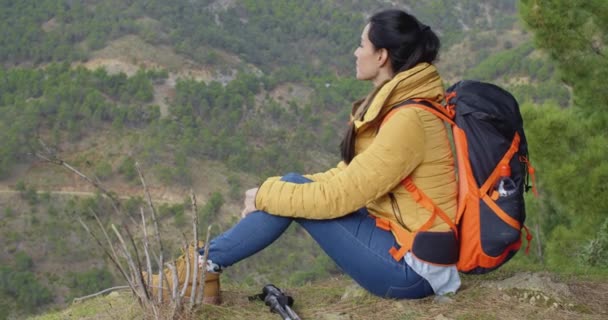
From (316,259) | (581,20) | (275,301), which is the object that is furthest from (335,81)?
(275,301)

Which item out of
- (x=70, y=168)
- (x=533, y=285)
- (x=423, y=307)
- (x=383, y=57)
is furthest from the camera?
(x=533, y=285)

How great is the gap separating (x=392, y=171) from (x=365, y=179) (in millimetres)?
80

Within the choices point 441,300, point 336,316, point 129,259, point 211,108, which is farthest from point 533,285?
point 211,108

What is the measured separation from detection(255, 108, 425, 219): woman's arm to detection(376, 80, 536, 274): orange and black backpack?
77 mm

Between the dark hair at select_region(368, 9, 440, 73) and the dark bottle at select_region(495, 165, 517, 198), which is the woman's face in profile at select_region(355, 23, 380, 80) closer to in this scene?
the dark hair at select_region(368, 9, 440, 73)

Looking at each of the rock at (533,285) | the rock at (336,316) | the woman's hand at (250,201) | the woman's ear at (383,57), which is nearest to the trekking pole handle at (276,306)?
the rock at (336,316)

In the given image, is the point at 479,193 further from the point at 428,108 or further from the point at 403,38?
the point at 403,38

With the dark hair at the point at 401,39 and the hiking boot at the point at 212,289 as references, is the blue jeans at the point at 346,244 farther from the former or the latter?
the dark hair at the point at 401,39

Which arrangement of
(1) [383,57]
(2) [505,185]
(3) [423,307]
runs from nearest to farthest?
(2) [505,185]
(1) [383,57]
(3) [423,307]

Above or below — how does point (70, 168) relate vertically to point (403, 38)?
below

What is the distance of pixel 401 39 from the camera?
2.04 m

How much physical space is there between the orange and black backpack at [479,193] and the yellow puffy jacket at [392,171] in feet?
0.10

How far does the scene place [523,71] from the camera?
109 feet

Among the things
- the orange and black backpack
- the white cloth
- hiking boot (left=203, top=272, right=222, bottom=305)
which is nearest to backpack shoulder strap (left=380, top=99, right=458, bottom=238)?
the orange and black backpack
